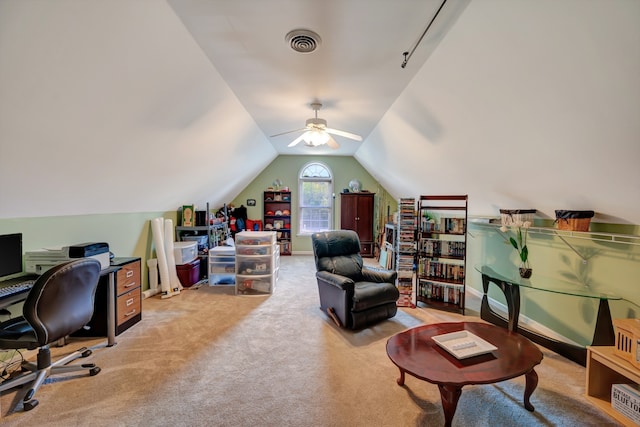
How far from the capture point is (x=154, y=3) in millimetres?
1795

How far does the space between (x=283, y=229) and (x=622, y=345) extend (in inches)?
254

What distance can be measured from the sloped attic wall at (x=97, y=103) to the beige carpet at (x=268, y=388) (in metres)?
1.63

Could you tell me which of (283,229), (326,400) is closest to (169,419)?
(326,400)

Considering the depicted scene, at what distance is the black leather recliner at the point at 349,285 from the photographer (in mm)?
3127

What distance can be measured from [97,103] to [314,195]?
579 centimetres

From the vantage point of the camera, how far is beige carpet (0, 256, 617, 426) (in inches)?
74.0

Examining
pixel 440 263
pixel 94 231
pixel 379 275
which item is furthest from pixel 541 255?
pixel 94 231

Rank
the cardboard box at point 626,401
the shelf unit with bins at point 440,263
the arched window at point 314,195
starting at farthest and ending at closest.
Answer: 1. the arched window at point 314,195
2. the shelf unit with bins at point 440,263
3. the cardboard box at point 626,401

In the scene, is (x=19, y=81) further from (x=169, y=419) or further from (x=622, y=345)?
(x=622, y=345)

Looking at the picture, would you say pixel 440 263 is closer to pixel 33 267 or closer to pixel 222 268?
pixel 222 268

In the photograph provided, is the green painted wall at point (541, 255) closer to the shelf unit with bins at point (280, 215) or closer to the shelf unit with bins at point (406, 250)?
the shelf unit with bins at point (406, 250)

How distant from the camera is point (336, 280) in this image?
3230 mm

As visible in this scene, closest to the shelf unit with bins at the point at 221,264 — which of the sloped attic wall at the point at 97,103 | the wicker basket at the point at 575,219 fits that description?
the sloped attic wall at the point at 97,103

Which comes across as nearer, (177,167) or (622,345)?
(622,345)
